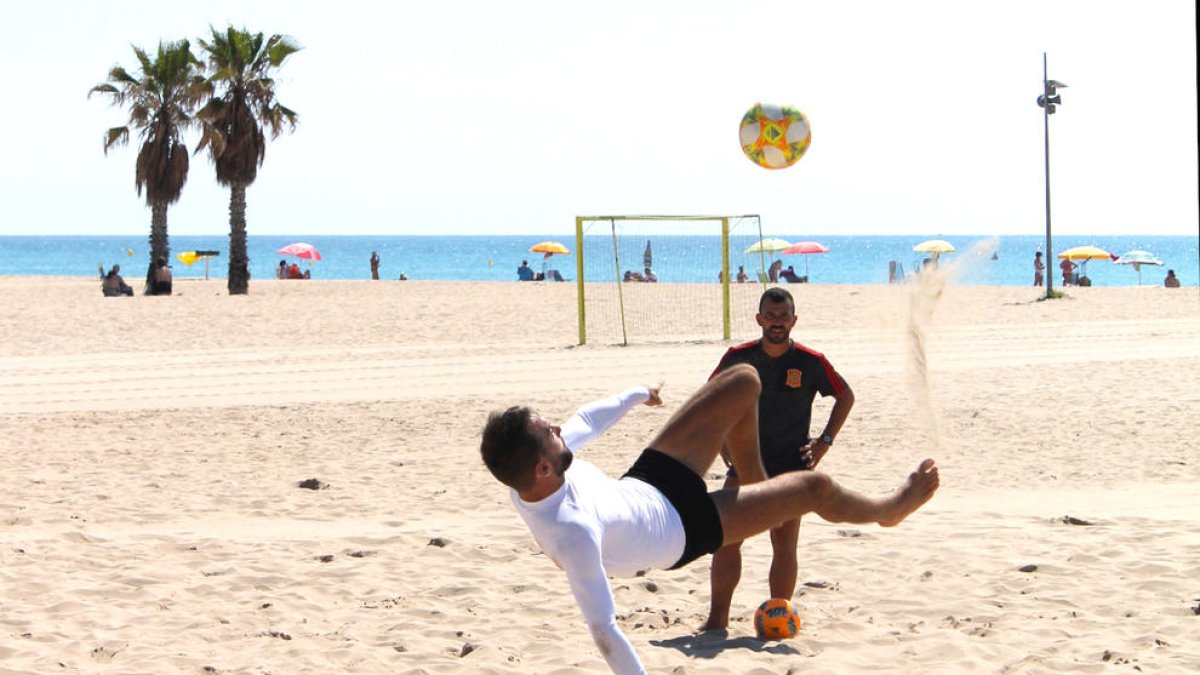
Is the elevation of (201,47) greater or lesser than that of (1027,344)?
greater

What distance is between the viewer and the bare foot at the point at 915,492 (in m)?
5.00

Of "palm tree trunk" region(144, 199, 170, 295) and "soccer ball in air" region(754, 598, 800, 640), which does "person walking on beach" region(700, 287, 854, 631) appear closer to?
"soccer ball in air" region(754, 598, 800, 640)

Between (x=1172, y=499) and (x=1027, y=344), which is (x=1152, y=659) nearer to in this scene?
(x=1172, y=499)

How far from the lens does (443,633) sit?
5512mm

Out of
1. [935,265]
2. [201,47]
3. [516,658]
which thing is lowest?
[516,658]

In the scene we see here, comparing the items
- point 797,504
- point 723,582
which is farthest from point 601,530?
point 723,582

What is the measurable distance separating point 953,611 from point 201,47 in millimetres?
33534

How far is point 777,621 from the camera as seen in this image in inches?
211

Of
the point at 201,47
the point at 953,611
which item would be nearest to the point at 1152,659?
the point at 953,611

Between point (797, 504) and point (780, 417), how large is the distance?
0.83 meters

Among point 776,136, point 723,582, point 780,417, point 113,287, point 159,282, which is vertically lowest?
point 723,582

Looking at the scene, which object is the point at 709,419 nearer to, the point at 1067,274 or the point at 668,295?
the point at 668,295

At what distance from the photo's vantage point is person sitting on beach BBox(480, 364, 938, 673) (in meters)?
4.08

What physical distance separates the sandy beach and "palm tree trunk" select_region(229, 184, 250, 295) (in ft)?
52.7
